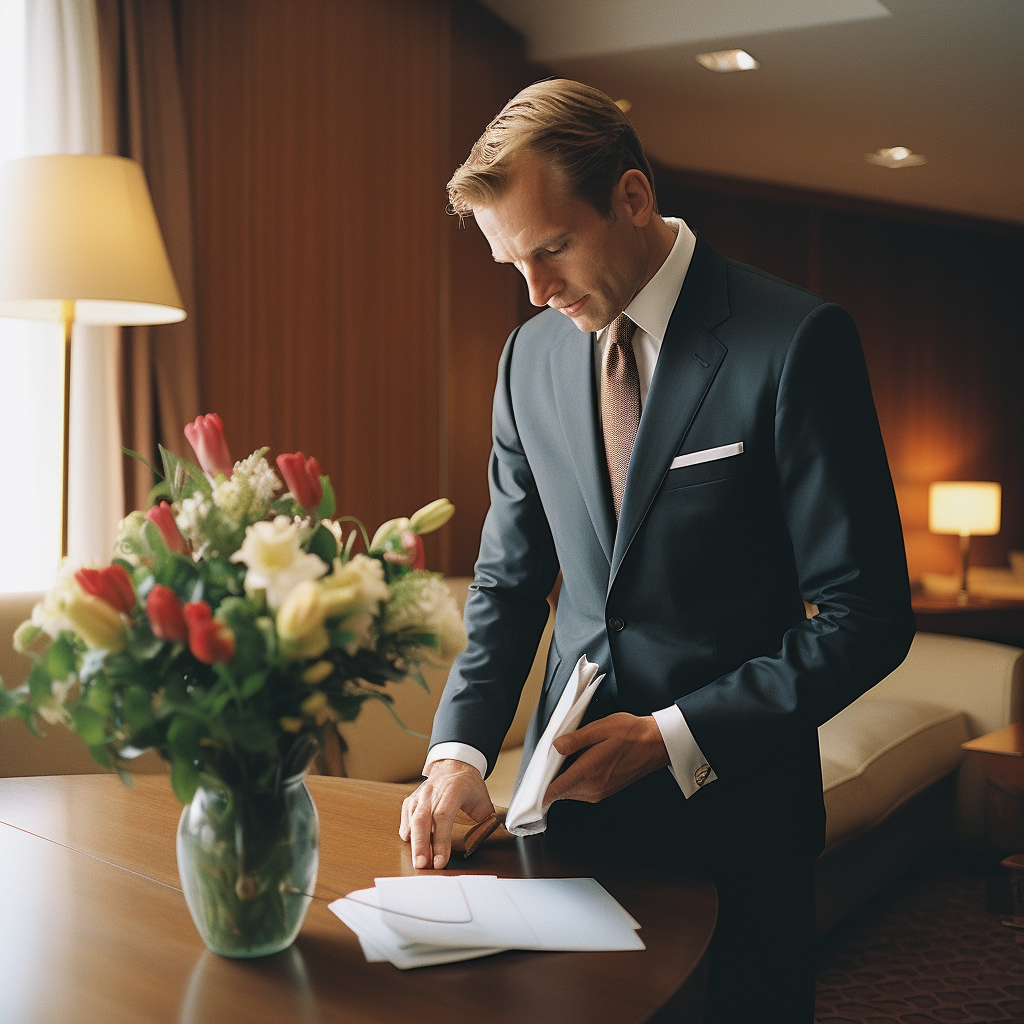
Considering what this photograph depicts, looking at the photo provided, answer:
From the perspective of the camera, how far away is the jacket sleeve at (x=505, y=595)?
153 cm

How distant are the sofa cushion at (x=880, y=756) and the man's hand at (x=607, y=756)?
1807 millimetres

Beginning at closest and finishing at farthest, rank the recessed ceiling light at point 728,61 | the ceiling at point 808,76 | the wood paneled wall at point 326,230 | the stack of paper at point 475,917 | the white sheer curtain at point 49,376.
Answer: the stack of paper at point 475,917 → the white sheer curtain at point 49,376 → the wood paneled wall at point 326,230 → the ceiling at point 808,76 → the recessed ceiling light at point 728,61

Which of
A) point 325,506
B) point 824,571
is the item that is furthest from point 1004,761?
point 325,506

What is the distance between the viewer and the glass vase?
1.00 metres

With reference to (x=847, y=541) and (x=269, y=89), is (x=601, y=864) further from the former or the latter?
(x=269, y=89)

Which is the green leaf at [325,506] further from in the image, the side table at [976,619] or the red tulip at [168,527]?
the side table at [976,619]

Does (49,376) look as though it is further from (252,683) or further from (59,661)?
(252,683)

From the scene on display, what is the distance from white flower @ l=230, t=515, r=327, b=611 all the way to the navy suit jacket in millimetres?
600

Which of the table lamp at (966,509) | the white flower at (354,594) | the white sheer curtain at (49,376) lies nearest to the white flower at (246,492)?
the white flower at (354,594)

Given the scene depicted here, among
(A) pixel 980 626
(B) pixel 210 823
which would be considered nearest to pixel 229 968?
(B) pixel 210 823

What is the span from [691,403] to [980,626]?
5697 mm

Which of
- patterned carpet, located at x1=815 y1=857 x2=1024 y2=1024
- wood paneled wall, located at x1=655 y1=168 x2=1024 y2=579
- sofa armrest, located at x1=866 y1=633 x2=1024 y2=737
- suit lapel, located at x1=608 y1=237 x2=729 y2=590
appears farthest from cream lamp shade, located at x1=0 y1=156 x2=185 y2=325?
wood paneled wall, located at x1=655 y1=168 x2=1024 y2=579

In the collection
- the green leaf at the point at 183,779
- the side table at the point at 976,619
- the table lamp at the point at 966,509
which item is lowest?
the side table at the point at 976,619

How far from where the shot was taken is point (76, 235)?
2.51 metres
